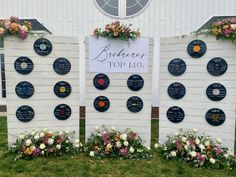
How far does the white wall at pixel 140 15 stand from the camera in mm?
6684

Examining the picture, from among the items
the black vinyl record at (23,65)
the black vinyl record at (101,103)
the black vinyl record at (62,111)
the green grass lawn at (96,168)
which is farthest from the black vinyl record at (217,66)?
the black vinyl record at (23,65)

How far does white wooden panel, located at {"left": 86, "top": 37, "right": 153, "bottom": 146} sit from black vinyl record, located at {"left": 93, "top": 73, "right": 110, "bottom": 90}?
5 centimetres

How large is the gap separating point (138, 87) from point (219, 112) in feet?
4.57

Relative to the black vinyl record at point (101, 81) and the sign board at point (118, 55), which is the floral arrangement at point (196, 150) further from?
the black vinyl record at point (101, 81)

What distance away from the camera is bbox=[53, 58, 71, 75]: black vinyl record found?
4.19m

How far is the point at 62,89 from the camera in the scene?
14.0 feet

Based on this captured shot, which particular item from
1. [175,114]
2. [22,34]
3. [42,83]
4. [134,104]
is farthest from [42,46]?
[175,114]

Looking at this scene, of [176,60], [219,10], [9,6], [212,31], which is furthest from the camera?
[9,6]

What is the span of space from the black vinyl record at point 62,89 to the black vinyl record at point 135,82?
1058mm

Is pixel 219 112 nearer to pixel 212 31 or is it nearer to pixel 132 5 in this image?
pixel 212 31

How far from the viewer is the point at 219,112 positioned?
4.05 meters

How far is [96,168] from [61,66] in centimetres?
178

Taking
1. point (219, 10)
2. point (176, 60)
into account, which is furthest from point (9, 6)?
point (219, 10)

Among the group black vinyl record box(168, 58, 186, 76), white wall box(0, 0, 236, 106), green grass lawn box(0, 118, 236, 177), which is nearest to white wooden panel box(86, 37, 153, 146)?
black vinyl record box(168, 58, 186, 76)
